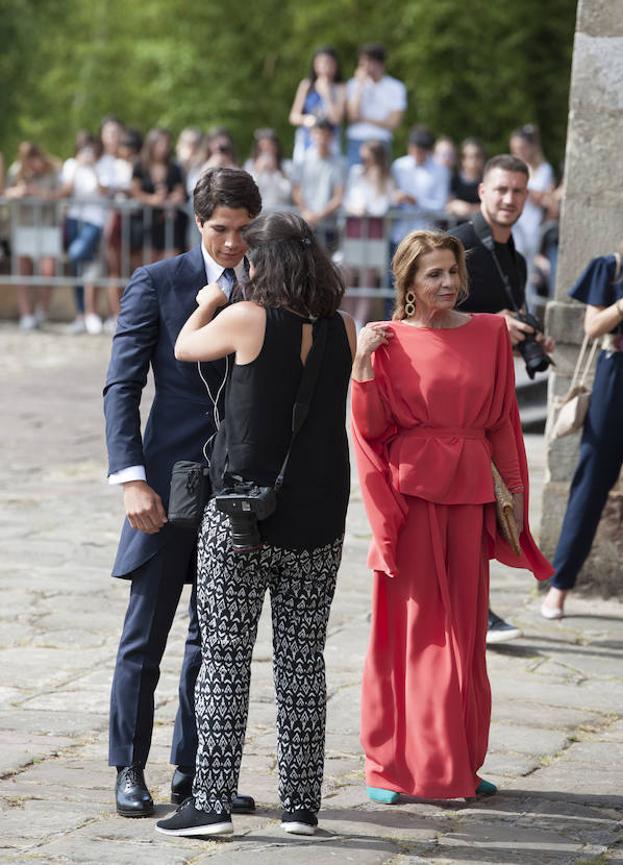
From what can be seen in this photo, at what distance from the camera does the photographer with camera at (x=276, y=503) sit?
15.3 feet

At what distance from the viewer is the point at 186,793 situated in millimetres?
5168

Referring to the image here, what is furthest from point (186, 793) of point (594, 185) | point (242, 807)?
point (594, 185)

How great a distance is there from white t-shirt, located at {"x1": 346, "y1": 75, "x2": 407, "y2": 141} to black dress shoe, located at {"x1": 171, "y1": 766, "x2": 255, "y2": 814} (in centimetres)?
1229

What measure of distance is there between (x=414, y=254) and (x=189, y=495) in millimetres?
1120

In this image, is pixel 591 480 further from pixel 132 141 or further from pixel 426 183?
pixel 132 141

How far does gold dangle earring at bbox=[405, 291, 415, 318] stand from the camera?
5.43 metres

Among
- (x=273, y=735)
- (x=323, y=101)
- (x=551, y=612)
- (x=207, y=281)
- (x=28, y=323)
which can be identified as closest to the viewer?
(x=207, y=281)

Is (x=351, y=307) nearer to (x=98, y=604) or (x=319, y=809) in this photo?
(x=98, y=604)

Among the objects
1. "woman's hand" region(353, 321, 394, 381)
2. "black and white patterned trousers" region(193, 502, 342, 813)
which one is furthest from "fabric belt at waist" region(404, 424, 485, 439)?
"black and white patterned trousers" region(193, 502, 342, 813)

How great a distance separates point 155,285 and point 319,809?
157cm

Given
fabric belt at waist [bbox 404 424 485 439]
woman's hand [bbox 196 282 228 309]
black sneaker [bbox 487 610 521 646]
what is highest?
woman's hand [bbox 196 282 228 309]

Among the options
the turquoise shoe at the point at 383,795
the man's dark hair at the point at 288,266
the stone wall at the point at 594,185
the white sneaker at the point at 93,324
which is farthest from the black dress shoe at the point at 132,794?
the white sneaker at the point at 93,324

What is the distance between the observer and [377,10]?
1516 inches

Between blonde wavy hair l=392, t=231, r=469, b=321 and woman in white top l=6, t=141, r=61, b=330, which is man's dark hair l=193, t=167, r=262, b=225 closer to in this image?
blonde wavy hair l=392, t=231, r=469, b=321
